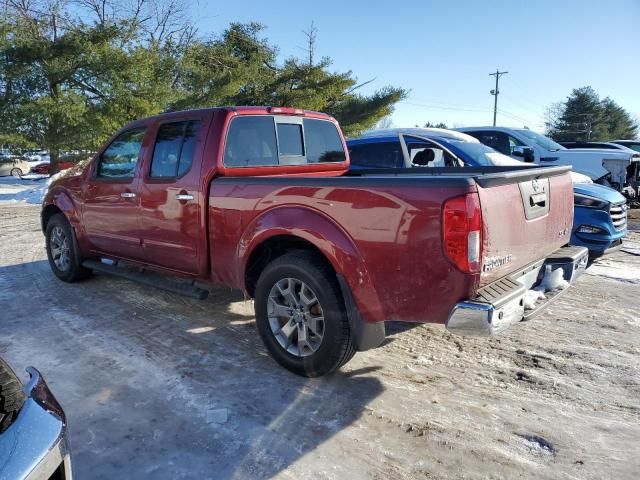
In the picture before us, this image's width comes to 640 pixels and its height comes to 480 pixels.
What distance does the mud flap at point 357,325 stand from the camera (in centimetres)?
309

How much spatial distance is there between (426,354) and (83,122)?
53.1 ft

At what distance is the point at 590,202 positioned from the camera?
5.75 m

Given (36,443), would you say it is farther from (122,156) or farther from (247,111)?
(122,156)

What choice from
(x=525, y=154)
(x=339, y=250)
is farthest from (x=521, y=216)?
(x=525, y=154)

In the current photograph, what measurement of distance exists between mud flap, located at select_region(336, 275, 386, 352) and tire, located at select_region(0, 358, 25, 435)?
6.18 ft

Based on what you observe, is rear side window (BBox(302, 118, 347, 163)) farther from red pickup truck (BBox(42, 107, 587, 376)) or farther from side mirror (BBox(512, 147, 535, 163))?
side mirror (BBox(512, 147, 535, 163))

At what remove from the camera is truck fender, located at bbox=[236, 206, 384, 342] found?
2996mm

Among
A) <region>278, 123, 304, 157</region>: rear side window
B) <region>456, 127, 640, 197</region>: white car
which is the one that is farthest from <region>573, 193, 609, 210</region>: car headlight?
<region>456, 127, 640, 197</region>: white car

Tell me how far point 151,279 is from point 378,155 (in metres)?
4.30

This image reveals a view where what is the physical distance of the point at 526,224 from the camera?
10.4ft

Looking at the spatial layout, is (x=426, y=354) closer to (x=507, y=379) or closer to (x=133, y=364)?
(x=507, y=379)

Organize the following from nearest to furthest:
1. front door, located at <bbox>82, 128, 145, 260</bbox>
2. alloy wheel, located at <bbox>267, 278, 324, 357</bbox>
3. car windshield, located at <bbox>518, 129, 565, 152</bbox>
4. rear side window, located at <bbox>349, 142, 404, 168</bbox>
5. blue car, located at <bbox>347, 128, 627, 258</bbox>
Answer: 1. alloy wheel, located at <bbox>267, 278, 324, 357</bbox>
2. front door, located at <bbox>82, 128, 145, 260</bbox>
3. blue car, located at <bbox>347, 128, 627, 258</bbox>
4. rear side window, located at <bbox>349, 142, 404, 168</bbox>
5. car windshield, located at <bbox>518, 129, 565, 152</bbox>

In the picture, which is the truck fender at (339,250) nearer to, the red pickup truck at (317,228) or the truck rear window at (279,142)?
the red pickup truck at (317,228)

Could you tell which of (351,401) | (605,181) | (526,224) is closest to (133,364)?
(351,401)
